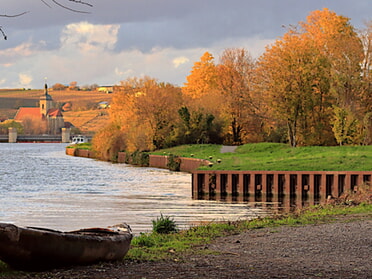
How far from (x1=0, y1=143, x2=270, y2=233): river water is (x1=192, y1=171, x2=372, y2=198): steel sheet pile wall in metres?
1.59

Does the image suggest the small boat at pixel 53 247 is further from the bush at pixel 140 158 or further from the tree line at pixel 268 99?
the bush at pixel 140 158

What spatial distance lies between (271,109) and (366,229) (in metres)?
46.5

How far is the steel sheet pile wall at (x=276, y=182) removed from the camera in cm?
3541

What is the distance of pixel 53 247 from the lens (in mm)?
10273

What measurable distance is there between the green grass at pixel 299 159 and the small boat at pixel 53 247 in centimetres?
2809

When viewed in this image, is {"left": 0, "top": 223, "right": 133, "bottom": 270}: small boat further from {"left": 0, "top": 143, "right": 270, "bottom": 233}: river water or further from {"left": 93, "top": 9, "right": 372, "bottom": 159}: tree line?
{"left": 93, "top": 9, "right": 372, "bottom": 159}: tree line

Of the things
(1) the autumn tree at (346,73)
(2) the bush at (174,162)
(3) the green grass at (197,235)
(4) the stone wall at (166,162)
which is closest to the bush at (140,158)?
(4) the stone wall at (166,162)

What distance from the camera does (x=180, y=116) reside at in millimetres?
76062

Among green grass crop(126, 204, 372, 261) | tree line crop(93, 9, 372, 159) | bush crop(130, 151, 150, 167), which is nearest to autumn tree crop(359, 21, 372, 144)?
tree line crop(93, 9, 372, 159)

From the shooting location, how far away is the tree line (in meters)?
60.7

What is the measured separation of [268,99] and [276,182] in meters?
25.2

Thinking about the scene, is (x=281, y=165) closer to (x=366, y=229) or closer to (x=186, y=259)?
(x=366, y=229)

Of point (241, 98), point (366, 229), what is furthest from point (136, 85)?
point (366, 229)

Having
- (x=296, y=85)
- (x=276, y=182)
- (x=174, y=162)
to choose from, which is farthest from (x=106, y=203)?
(x=296, y=85)
